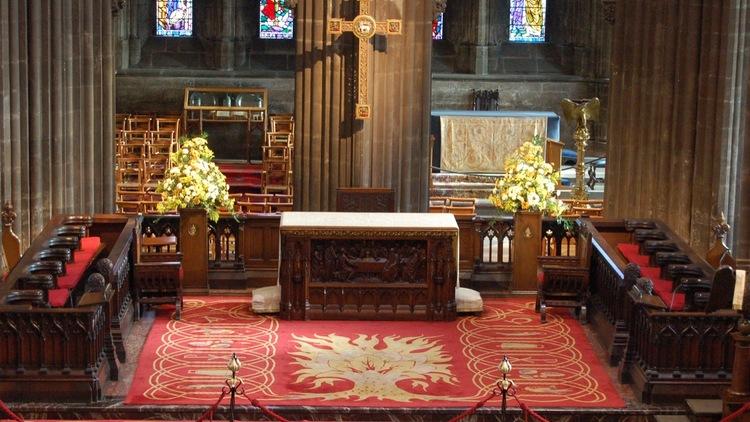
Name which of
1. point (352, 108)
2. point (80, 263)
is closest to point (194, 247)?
point (80, 263)

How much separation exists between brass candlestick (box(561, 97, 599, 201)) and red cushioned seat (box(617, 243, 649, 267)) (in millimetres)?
8138

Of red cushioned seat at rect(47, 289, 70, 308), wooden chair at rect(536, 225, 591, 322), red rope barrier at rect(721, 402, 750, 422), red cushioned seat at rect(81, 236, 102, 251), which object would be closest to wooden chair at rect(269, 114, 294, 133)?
red cushioned seat at rect(81, 236, 102, 251)

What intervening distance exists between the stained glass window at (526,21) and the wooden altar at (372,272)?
61.2 feet

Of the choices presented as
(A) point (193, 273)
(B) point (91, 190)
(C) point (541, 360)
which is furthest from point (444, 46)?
(C) point (541, 360)

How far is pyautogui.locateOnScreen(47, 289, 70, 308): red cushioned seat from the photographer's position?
14523 mm

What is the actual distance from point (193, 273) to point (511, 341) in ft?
12.8

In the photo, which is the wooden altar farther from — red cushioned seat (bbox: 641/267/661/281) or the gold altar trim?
red cushioned seat (bbox: 641/267/661/281)

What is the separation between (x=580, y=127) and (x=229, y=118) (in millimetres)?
7975

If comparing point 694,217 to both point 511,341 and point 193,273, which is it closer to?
point 511,341

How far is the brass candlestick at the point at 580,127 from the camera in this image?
26.0 metres

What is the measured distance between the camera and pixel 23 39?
747 inches

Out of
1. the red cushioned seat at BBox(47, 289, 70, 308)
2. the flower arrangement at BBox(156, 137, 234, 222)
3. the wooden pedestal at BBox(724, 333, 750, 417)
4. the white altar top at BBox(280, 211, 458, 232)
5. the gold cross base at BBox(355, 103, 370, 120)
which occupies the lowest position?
the wooden pedestal at BBox(724, 333, 750, 417)

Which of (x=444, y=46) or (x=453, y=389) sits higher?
(x=444, y=46)

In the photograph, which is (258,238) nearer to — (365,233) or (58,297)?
(365,233)
